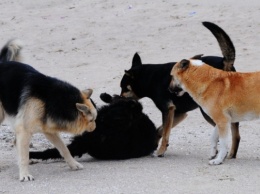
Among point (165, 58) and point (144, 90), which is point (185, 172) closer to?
point (144, 90)

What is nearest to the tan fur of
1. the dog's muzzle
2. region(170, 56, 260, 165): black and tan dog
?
the dog's muzzle

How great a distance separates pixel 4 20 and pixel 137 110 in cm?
1314

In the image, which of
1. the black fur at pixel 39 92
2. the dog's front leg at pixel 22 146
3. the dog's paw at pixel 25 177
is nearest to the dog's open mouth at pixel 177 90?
the black fur at pixel 39 92

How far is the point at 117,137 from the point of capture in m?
8.05

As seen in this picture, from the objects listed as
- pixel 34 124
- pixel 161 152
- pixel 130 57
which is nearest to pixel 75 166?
pixel 34 124

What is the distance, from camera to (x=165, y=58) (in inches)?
583

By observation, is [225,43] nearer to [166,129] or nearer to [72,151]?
[166,129]

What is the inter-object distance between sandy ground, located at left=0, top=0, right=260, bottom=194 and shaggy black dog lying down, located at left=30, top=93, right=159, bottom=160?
6.3 inches

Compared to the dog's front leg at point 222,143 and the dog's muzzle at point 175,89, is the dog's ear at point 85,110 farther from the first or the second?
the dog's front leg at point 222,143

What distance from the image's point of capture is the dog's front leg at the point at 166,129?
823 cm

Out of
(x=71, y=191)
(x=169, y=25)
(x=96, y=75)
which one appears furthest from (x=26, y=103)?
(x=169, y=25)

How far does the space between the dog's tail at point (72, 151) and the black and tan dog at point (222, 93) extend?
1.41 meters

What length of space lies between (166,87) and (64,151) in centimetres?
157

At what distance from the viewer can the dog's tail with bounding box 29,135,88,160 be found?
8.02 m
